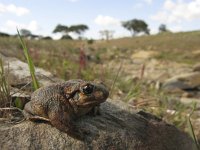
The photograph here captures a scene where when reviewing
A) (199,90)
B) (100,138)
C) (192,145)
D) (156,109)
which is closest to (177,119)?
(156,109)

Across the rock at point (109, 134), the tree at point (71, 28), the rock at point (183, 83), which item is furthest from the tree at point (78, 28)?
the rock at point (109, 134)

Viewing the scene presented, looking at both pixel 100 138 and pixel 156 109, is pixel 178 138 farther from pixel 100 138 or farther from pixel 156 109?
pixel 156 109

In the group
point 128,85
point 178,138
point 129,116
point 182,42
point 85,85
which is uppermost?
point 85,85

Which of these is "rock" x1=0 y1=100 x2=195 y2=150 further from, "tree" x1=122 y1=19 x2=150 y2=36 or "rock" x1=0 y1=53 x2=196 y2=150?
"tree" x1=122 y1=19 x2=150 y2=36

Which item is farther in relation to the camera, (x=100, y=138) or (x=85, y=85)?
(x=100, y=138)

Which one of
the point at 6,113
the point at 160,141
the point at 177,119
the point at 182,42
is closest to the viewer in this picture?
the point at 6,113

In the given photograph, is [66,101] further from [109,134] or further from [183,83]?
[183,83]

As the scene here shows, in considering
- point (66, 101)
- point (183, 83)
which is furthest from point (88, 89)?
point (183, 83)
